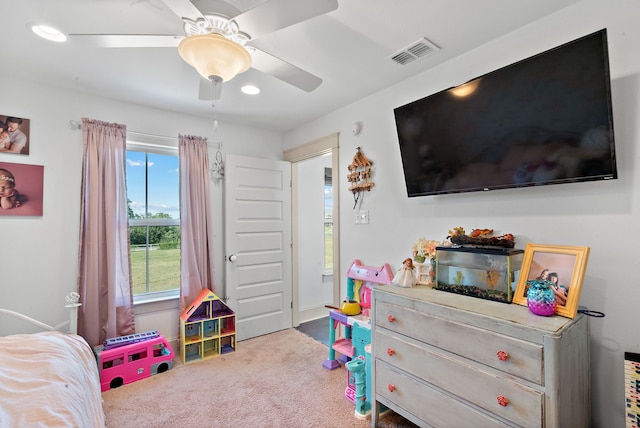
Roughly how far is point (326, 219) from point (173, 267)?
2.10 meters

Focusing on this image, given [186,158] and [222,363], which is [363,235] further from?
[186,158]

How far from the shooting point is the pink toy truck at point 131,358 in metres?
2.45

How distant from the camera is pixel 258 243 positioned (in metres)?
3.59

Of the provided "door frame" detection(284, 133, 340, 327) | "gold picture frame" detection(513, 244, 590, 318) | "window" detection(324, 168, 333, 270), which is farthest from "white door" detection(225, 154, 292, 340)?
"gold picture frame" detection(513, 244, 590, 318)

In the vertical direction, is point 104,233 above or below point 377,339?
above

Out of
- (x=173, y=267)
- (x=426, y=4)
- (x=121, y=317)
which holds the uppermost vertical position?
(x=426, y=4)

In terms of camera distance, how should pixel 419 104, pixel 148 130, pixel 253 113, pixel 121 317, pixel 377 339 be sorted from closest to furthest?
pixel 377 339, pixel 419 104, pixel 121 317, pixel 148 130, pixel 253 113

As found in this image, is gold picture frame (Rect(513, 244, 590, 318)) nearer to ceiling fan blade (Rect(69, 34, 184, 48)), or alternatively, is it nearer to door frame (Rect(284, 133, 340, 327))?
door frame (Rect(284, 133, 340, 327))

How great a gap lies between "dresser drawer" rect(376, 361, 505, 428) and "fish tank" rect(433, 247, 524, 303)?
57 cm

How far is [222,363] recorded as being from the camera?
2875mm

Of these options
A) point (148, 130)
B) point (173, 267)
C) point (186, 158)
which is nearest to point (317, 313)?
point (173, 267)

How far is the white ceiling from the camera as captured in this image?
1.63 m

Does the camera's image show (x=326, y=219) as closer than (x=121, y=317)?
No

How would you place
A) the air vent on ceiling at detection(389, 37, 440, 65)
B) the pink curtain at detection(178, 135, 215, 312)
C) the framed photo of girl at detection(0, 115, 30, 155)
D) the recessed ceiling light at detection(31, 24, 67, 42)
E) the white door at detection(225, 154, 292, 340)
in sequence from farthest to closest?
the white door at detection(225, 154, 292, 340) < the pink curtain at detection(178, 135, 215, 312) < the framed photo of girl at detection(0, 115, 30, 155) < the air vent on ceiling at detection(389, 37, 440, 65) < the recessed ceiling light at detection(31, 24, 67, 42)
